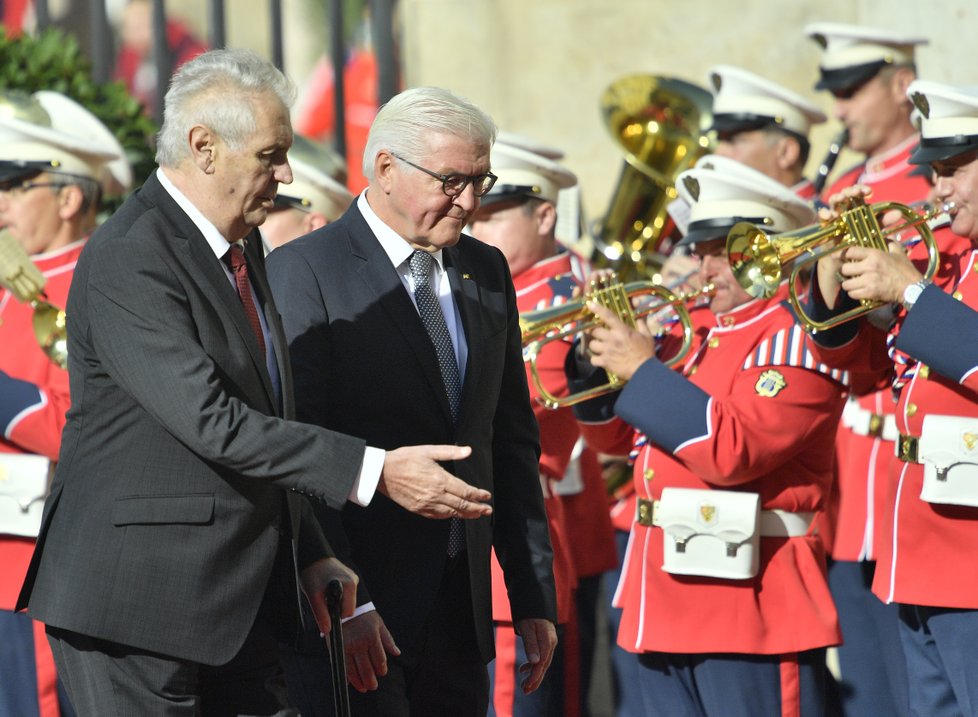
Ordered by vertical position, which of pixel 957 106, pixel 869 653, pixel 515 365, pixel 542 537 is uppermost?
pixel 957 106

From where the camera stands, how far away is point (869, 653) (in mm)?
5559

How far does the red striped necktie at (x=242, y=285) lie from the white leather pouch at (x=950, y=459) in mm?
1767

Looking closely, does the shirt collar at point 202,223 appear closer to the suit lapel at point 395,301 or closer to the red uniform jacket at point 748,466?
the suit lapel at point 395,301

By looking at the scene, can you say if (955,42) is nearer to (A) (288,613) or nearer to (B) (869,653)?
(B) (869,653)

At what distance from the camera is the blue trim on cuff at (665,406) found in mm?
4629

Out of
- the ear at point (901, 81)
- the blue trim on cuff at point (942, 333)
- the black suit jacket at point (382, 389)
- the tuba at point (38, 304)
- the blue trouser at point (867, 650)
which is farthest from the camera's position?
the ear at point (901, 81)

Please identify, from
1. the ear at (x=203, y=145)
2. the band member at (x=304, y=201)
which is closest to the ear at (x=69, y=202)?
the band member at (x=304, y=201)

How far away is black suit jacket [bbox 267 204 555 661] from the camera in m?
3.66

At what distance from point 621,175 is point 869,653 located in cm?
247

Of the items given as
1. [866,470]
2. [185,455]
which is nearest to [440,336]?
[185,455]

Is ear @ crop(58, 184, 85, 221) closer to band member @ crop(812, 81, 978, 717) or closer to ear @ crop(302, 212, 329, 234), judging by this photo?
ear @ crop(302, 212, 329, 234)

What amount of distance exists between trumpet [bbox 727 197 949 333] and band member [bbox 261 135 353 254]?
184 centimetres

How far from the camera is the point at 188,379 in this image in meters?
3.14

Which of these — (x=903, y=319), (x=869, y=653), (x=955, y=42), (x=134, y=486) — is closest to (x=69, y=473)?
(x=134, y=486)
